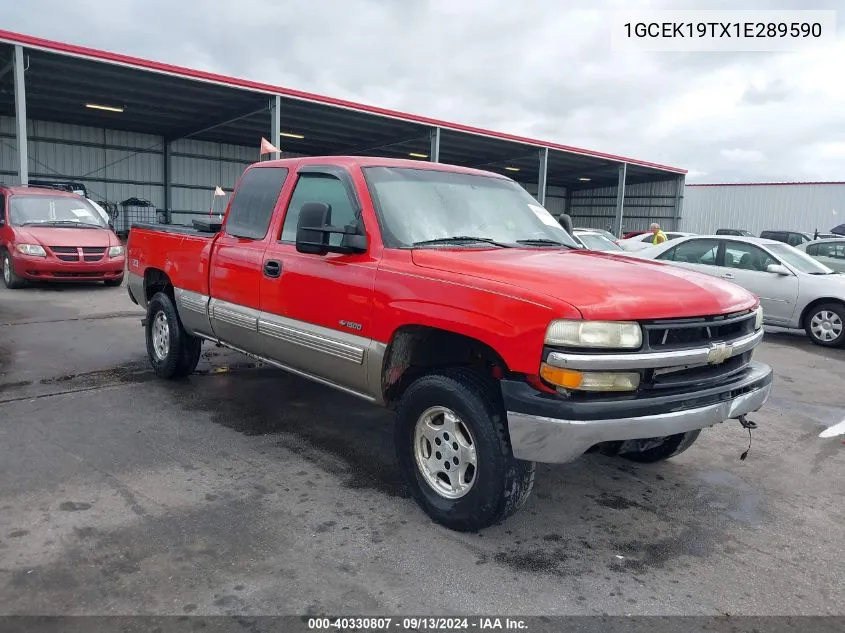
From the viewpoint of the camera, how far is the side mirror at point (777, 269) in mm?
9477

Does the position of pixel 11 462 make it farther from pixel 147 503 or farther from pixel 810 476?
pixel 810 476

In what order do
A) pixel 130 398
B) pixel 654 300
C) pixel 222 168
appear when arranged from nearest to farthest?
pixel 654 300, pixel 130 398, pixel 222 168

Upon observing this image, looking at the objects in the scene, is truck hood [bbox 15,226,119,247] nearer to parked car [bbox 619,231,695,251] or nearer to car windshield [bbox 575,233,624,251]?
car windshield [bbox 575,233,624,251]

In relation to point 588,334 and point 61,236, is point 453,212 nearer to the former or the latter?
point 588,334

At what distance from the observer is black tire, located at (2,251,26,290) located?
1146cm

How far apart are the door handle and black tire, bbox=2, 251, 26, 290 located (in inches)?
352

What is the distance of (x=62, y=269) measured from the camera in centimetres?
1137

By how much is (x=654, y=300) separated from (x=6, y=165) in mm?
28914

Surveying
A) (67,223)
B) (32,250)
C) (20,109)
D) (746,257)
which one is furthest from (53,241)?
(746,257)

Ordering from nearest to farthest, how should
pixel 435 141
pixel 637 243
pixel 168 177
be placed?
1. pixel 637 243
2. pixel 435 141
3. pixel 168 177

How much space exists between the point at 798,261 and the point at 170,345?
29.0 ft

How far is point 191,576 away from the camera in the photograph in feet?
9.48

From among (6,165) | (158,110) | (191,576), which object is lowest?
(191,576)

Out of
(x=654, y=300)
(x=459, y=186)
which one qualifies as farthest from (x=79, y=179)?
(x=654, y=300)
